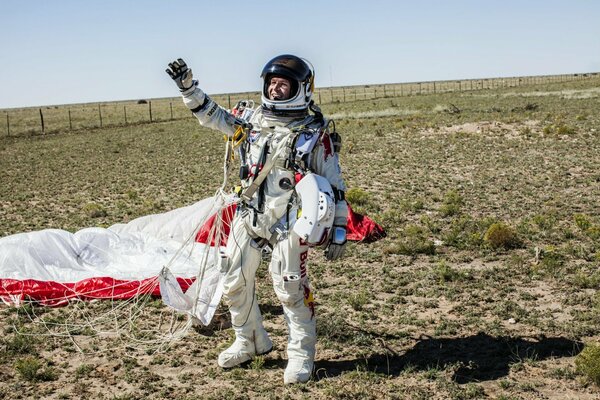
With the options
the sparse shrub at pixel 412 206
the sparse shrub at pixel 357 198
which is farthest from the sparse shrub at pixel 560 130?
the sparse shrub at pixel 357 198

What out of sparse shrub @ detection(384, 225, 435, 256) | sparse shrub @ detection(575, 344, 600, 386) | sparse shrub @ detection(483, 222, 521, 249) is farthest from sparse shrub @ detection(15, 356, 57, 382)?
sparse shrub @ detection(483, 222, 521, 249)

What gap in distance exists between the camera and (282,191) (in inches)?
220

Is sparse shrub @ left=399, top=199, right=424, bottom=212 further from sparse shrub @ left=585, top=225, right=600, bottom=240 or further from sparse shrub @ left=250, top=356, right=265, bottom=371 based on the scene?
sparse shrub @ left=250, top=356, right=265, bottom=371

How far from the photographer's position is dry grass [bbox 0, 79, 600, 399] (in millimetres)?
5672

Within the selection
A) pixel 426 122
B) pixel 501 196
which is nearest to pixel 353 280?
pixel 501 196

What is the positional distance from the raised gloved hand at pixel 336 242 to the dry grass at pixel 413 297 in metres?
1.18

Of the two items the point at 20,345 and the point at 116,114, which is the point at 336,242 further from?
the point at 116,114

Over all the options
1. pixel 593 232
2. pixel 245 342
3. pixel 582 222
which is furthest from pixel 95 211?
pixel 593 232

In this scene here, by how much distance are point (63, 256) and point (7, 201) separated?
8.88 meters

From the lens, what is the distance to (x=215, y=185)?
17500 millimetres

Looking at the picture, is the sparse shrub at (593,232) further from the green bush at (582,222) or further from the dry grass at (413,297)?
the green bush at (582,222)

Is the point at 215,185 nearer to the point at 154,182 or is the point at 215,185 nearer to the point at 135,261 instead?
the point at 154,182

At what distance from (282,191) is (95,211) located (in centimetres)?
961

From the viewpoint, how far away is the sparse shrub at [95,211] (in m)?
14.0
